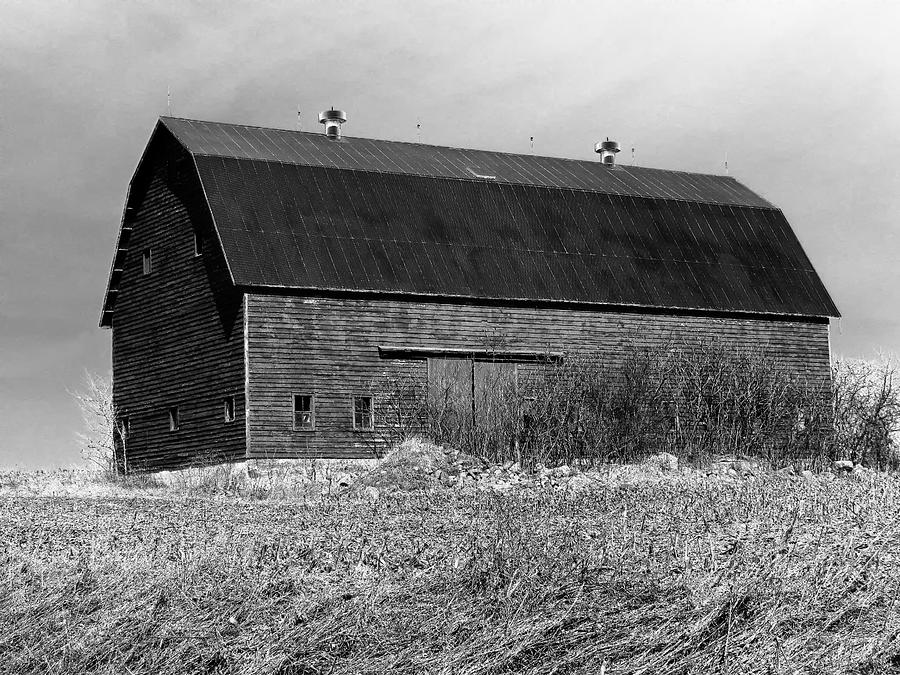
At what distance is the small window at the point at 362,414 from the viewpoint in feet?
90.2

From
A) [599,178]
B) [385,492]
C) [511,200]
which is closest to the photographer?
[385,492]

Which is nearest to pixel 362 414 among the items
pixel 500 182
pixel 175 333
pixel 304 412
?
pixel 304 412

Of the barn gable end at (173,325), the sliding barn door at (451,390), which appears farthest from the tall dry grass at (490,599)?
the barn gable end at (173,325)

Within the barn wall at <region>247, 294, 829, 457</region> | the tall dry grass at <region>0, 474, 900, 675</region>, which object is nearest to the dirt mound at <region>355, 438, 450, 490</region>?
the barn wall at <region>247, 294, 829, 457</region>

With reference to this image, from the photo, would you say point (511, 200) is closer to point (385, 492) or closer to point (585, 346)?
point (585, 346)

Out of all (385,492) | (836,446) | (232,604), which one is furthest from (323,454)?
(232,604)

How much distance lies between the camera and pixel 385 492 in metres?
20.4

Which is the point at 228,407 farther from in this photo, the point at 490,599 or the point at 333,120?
the point at 490,599

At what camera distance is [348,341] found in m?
27.7

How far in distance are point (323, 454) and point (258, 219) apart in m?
5.11

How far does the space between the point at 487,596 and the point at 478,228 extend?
822 inches

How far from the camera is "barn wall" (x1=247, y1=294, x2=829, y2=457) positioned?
26797mm

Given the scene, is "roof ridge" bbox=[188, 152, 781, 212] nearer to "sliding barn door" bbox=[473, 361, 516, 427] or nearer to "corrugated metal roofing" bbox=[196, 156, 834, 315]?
"corrugated metal roofing" bbox=[196, 156, 834, 315]

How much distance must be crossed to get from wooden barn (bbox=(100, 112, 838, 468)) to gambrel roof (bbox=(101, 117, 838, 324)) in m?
0.05
